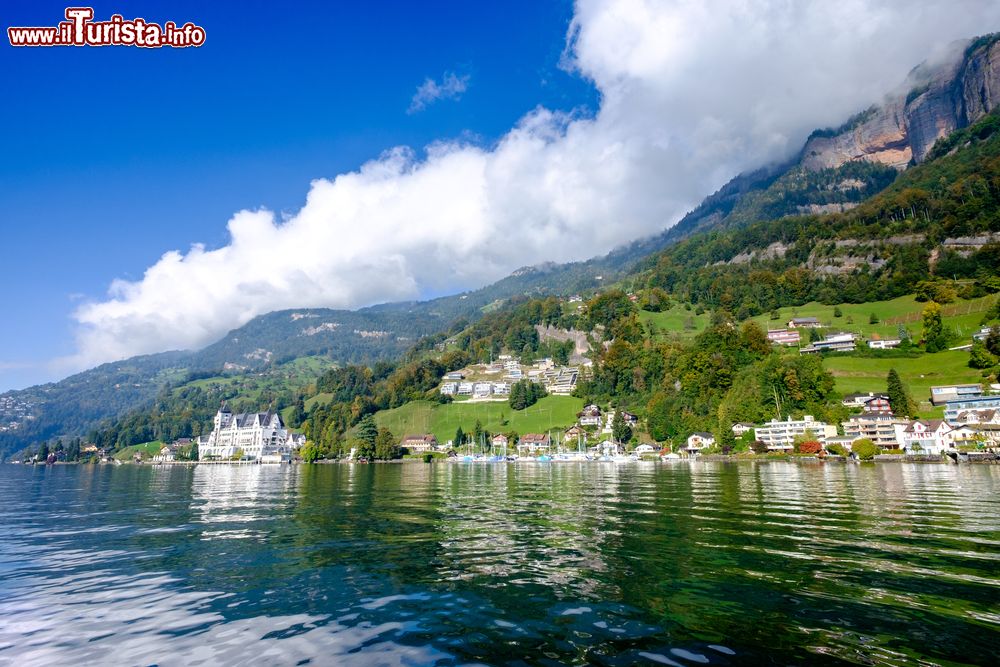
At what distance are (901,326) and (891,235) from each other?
70.0m

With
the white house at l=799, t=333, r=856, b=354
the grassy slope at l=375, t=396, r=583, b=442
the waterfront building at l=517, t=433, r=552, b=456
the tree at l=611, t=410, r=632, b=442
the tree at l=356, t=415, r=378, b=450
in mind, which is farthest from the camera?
the grassy slope at l=375, t=396, r=583, b=442

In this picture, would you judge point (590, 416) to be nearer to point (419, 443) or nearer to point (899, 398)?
point (419, 443)

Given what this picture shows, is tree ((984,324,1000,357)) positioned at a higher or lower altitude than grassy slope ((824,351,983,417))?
higher

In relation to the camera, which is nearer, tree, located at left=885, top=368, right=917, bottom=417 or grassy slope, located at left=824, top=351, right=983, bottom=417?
tree, located at left=885, top=368, right=917, bottom=417

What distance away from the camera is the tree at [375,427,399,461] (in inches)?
6196

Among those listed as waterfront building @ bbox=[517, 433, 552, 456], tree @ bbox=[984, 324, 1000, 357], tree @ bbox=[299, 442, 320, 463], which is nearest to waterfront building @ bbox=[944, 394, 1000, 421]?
tree @ bbox=[984, 324, 1000, 357]

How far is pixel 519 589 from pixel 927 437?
117783mm

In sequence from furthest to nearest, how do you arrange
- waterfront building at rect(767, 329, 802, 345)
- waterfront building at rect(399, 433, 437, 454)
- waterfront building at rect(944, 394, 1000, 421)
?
1. waterfront building at rect(399, 433, 437, 454)
2. waterfront building at rect(767, 329, 802, 345)
3. waterfront building at rect(944, 394, 1000, 421)

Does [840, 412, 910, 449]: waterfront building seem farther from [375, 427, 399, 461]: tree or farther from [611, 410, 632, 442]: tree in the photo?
[375, 427, 399, 461]: tree

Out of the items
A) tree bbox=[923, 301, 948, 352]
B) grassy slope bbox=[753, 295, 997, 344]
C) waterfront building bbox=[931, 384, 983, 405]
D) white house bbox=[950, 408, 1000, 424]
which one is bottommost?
white house bbox=[950, 408, 1000, 424]

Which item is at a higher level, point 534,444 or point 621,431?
point 621,431

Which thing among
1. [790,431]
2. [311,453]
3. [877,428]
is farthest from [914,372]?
[311,453]

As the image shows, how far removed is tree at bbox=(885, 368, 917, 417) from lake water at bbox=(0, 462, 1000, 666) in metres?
101

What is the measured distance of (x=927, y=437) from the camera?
9912 cm
